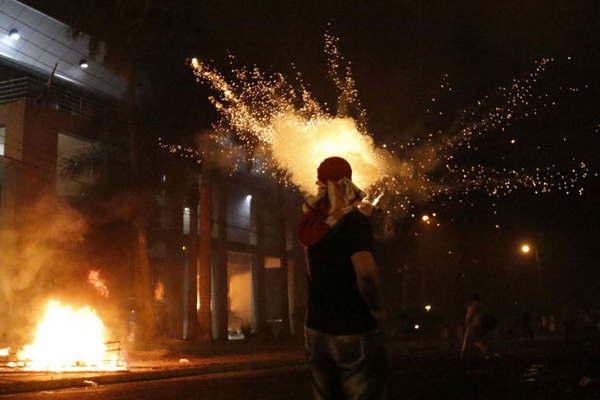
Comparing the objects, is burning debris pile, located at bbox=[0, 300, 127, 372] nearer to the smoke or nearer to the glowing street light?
the smoke

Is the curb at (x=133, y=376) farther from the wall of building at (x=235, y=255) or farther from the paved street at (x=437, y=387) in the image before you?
the wall of building at (x=235, y=255)

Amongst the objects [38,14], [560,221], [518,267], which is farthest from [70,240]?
[518,267]

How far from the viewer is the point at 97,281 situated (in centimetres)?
2614

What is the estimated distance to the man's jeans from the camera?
3322 millimetres

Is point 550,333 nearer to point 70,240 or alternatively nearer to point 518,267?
point 518,267

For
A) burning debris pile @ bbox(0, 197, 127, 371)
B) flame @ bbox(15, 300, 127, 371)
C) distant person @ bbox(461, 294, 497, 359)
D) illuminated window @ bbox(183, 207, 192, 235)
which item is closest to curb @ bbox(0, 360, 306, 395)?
flame @ bbox(15, 300, 127, 371)

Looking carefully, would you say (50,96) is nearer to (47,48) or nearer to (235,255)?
(47,48)

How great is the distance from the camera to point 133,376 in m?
14.8

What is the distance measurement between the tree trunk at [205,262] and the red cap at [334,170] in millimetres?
22517

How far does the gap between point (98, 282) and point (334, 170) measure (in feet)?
79.5

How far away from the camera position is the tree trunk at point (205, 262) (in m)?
25.8

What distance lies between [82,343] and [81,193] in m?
9.97

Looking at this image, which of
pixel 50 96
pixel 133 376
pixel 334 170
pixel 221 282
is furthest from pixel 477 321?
pixel 221 282

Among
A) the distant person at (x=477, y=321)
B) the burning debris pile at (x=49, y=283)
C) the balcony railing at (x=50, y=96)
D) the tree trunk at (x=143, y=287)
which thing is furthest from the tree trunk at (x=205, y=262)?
the distant person at (x=477, y=321)
